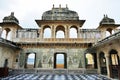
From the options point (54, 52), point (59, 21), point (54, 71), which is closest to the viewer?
point (54, 71)

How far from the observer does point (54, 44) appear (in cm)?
1566

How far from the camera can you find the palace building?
1505 cm

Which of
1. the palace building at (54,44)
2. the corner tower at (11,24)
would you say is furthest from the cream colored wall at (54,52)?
the corner tower at (11,24)

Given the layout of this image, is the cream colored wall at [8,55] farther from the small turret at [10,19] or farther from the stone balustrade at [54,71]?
the small turret at [10,19]

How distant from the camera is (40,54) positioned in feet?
51.2

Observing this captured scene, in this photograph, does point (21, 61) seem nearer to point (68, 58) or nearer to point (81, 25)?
point (68, 58)

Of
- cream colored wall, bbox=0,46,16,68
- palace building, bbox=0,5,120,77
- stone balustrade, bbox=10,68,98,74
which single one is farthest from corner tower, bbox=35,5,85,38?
stone balustrade, bbox=10,68,98,74

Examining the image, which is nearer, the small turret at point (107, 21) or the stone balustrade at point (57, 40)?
the stone balustrade at point (57, 40)

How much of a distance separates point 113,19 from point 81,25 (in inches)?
186

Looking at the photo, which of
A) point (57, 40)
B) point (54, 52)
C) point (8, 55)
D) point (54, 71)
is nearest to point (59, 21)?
point (57, 40)

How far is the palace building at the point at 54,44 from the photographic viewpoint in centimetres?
1505

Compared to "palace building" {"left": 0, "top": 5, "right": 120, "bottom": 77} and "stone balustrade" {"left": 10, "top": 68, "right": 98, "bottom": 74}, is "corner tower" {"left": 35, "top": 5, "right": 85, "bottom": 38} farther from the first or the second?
"stone balustrade" {"left": 10, "top": 68, "right": 98, "bottom": 74}

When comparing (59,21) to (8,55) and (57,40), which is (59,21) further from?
(8,55)

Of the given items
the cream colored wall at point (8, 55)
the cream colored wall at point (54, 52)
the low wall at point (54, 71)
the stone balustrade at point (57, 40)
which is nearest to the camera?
the cream colored wall at point (8, 55)
